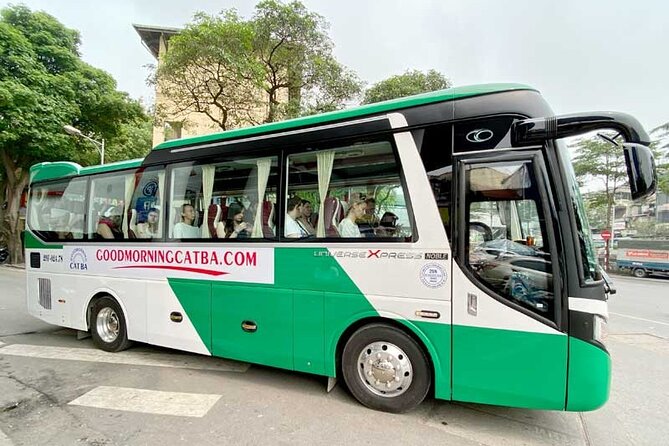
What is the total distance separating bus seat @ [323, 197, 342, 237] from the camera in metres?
3.95

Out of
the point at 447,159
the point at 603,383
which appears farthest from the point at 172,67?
the point at 603,383

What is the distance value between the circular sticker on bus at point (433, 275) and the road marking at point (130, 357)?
2.80m

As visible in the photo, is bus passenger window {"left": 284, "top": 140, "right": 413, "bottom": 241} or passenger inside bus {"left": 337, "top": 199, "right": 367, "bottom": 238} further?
passenger inside bus {"left": 337, "top": 199, "right": 367, "bottom": 238}

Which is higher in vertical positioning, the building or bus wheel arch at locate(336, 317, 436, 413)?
the building

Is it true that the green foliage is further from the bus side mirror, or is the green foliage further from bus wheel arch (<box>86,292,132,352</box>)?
the bus side mirror

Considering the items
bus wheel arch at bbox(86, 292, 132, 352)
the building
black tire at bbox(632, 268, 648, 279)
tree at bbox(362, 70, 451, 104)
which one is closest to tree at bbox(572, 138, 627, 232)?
black tire at bbox(632, 268, 648, 279)

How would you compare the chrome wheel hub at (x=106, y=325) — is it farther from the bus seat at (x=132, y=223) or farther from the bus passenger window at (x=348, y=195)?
the bus passenger window at (x=348, y=195)

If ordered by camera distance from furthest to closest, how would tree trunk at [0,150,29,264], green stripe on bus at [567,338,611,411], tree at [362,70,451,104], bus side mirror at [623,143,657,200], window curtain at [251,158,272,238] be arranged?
tree trunk at [0,150,29,264] → tree at [362,70,451,104] → window curtain at [251,158,272,238] → green stripe on bus at [567,338,611,411] → bus side mirror at [623,143,657,200]

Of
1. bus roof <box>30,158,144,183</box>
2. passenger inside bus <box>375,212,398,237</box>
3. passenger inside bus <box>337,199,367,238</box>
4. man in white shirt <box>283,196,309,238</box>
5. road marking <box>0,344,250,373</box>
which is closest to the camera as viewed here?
passenger inside bus <box>375,212,398,237</box>

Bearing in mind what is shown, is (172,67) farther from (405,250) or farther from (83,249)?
(405,250)

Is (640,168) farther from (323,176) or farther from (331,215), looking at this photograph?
(323,176)

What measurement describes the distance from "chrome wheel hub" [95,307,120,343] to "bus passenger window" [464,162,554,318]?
5.24m

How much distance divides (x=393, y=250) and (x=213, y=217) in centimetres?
242

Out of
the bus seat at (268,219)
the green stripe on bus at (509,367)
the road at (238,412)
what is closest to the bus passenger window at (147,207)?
the bus seat at (268,219)
